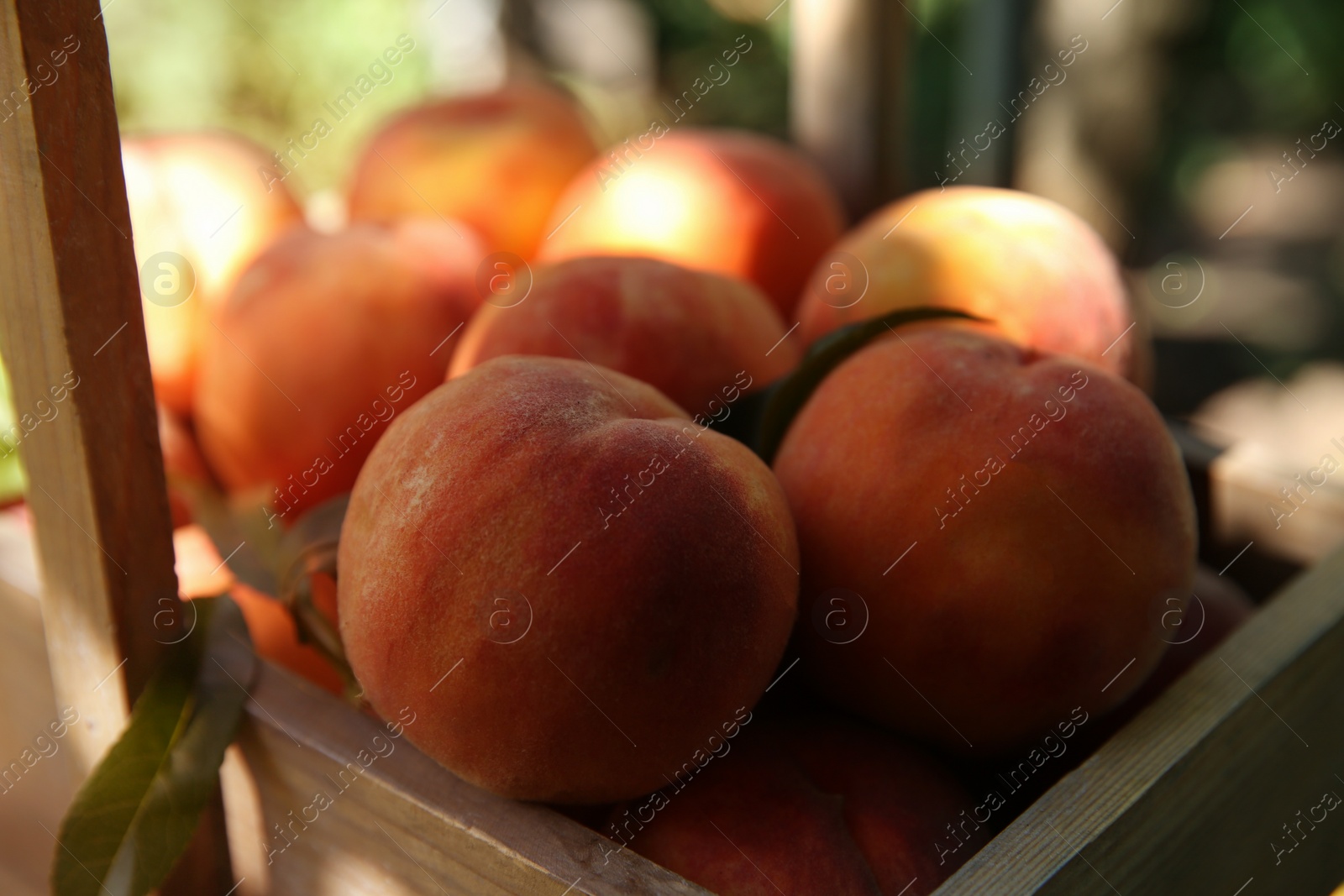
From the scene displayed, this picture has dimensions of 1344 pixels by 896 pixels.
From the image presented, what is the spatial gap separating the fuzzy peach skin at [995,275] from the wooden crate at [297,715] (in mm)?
230

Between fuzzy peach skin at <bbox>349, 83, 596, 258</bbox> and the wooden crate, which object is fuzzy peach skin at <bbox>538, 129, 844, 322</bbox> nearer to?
fuzzy peach skin at <bbox>349, 83, 596, 258</bbox>

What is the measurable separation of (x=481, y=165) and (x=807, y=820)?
732 millimetres

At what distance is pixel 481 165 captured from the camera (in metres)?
1.04

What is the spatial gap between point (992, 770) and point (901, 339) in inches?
10.5

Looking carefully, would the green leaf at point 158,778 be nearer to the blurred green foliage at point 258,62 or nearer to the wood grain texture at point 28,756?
the wood grain texture at point 28,756

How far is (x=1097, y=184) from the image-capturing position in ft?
5.35

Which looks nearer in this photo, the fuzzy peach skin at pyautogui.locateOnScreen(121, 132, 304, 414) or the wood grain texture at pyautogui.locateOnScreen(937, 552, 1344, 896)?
the wood grain texture at pyautogui.locateOnScreen(937, 552, 1344, 896)

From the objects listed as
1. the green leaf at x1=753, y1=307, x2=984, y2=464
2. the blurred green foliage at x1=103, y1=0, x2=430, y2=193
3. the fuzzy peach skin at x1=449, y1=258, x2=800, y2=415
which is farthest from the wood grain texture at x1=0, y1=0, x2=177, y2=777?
the blurred green foliage at x1=103, y1=0, x2=430, y2=193

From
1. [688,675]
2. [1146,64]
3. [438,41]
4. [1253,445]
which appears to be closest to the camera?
[688,675]

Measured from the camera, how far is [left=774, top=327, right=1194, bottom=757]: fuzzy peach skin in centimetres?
54

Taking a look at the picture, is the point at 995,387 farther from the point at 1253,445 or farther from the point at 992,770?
the point at 1253,445

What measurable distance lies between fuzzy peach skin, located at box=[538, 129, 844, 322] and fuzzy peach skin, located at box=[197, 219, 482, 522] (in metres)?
0.15

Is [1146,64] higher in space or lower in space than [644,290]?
lower

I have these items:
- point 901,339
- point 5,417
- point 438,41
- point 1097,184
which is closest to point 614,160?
point 901,339
